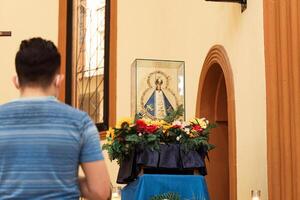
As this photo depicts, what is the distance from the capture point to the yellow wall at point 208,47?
533 cm

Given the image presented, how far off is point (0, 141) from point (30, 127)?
11cm

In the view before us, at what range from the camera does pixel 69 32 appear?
31.4ft

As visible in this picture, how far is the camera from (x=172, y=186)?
4395 mm

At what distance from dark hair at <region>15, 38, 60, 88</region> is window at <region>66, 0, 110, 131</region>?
23.2ft

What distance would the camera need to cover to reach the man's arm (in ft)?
6.16

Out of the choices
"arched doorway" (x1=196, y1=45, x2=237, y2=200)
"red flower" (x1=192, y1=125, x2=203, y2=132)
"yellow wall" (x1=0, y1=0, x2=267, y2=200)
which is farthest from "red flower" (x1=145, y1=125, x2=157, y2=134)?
"arched doorway" (x1=196, y1=45, x2=237, y2=200)

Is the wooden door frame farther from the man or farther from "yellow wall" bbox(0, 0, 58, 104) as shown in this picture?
the man

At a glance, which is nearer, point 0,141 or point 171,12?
point 0,141

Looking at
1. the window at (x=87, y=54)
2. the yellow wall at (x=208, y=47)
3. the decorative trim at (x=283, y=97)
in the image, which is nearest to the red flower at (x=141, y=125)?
the decorative trim at (x=283, y=97)

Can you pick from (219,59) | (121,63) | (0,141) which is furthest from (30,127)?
(121,63)

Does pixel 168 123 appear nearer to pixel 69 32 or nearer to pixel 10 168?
pixel 10 168

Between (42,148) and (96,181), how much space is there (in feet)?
0.67

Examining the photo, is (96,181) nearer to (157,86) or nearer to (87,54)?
(157,86)

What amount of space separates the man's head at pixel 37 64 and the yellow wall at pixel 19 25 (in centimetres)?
758
